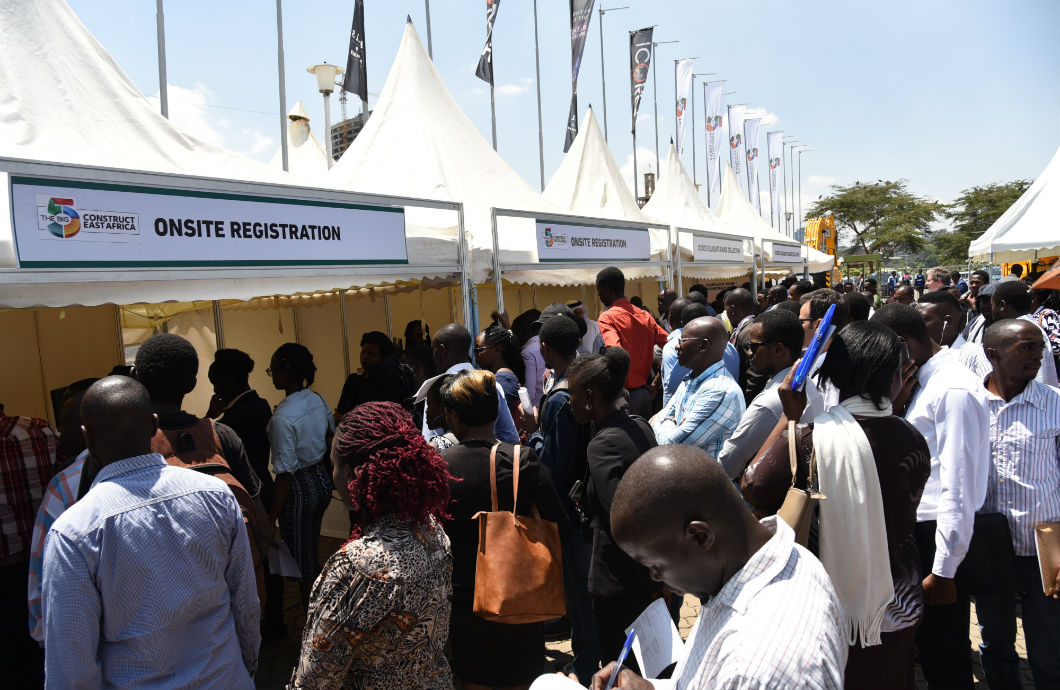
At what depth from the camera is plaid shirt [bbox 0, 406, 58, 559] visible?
114 inches

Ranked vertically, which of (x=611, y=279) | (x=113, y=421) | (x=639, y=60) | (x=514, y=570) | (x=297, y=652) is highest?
(x=639, y=60)

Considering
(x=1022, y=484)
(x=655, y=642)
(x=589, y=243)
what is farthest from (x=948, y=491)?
(x=589, y=243)

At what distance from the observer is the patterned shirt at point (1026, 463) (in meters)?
2.80

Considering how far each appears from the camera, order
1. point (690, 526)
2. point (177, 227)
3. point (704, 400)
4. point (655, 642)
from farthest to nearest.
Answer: point (177, 227) < point (704, 400) < point (655, 642) < point (690, 526)

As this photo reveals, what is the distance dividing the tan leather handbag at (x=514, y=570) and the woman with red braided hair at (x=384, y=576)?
38 cm

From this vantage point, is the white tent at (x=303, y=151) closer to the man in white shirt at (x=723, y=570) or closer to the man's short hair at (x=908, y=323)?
the man's short hair at (x=908, y=323)

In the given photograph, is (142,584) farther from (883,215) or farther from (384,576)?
(883,215)

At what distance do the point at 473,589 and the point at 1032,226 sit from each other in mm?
9514

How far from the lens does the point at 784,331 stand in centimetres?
323

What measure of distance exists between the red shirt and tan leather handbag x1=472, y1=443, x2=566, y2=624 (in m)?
3.39

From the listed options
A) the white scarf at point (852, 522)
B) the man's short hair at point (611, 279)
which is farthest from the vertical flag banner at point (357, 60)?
the white scarf at point (852, 522)

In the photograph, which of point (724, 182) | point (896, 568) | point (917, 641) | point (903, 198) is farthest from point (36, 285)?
point (903, 198)

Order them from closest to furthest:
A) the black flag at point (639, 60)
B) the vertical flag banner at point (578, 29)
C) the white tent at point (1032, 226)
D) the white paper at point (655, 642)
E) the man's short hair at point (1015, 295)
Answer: the white paper at point (655, 642), the man's short hair at point (1015, 295), the white tent at point (1032, 226), the vertical flag banner at point (578, 29), the black flag at point (639, 60)

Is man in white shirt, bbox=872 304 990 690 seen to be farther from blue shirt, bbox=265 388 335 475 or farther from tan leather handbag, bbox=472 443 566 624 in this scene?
blue shirt, bbox=265 388 335 475
